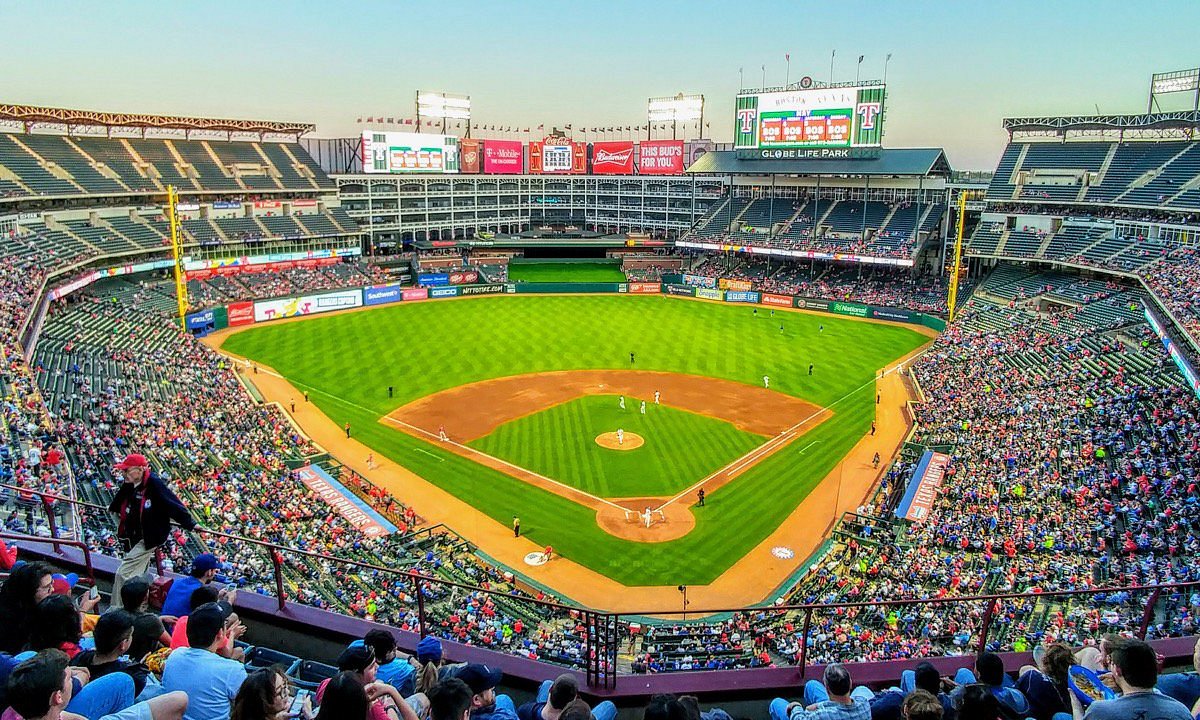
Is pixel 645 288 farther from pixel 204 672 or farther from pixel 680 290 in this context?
pixel 204 672

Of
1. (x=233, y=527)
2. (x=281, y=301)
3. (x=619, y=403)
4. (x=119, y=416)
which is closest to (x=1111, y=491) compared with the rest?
(x=619, y=403)

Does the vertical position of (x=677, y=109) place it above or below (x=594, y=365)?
above

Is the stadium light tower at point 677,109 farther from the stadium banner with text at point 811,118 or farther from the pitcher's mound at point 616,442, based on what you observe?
the pitcher's mound at point 616,442

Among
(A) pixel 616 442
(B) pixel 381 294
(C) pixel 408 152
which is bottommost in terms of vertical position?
(A) pixel 616 442

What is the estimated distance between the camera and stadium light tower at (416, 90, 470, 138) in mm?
89562

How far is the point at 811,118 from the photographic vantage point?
71188 mm

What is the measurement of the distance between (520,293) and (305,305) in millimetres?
20091

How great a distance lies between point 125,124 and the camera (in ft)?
205

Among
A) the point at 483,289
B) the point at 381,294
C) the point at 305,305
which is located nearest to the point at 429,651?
the point at 305,305

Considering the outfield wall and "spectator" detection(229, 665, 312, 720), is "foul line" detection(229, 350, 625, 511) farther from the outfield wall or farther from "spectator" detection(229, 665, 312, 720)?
"spectator" detection(229, 665, 312, 720)

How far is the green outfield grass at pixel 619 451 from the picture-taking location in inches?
1183

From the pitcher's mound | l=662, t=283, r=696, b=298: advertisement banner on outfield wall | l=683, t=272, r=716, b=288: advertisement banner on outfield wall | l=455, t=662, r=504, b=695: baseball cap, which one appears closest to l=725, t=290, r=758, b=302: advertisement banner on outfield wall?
l=683, t=272, r=716, b=288: advertisement banner on outfield wall

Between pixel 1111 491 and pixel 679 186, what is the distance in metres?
71.1

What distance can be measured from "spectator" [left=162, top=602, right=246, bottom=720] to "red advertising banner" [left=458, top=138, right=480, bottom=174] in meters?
86.8
